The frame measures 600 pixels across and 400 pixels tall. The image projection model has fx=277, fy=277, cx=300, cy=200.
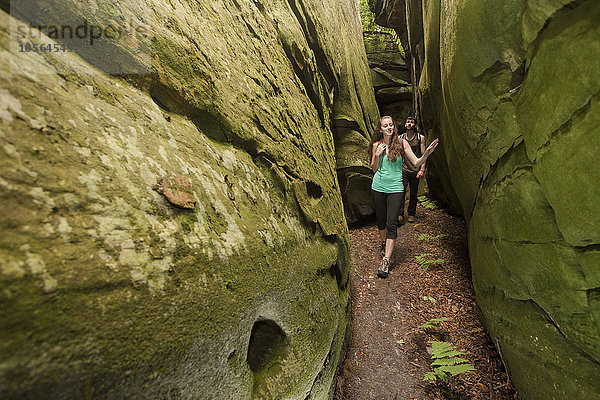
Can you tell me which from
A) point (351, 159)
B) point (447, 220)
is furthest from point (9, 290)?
point (447, 220)

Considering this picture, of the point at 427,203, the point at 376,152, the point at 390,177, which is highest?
the point at 376,152

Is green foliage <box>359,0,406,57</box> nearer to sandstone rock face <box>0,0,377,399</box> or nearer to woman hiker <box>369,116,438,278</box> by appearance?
woman hiker <box>369,116,438,278</box>

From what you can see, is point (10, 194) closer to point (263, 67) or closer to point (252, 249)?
point (252, 249)

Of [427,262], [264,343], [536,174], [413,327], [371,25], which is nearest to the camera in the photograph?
[264,343]

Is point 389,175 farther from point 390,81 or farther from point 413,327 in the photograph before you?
point 390,81

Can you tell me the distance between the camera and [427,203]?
10.1m

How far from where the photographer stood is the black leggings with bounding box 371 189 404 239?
5512 mm

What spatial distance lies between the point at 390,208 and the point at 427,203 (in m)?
5.40

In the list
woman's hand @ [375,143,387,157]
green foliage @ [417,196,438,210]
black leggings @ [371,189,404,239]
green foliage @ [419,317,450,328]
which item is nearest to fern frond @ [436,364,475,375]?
green foliage @ [419,317,450,328]

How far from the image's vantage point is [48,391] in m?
0.96

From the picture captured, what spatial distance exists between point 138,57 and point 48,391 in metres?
1.92

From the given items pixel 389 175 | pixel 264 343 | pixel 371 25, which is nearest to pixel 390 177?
pixel 389 175

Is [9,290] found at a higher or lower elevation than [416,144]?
lower

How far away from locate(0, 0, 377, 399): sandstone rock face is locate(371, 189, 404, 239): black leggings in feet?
8.82
